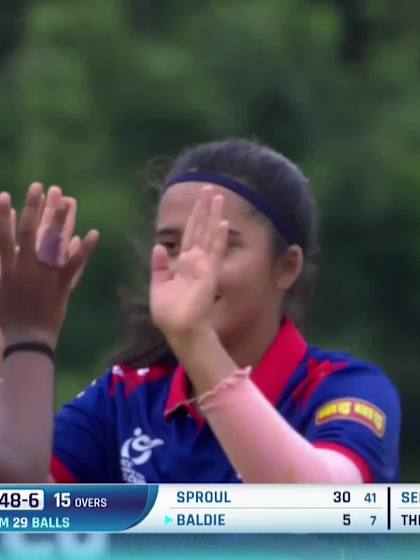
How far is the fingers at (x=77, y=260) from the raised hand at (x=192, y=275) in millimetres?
101

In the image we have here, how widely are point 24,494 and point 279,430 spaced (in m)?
0.28

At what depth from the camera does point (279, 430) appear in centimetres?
158

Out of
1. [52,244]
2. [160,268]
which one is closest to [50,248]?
[52,244]

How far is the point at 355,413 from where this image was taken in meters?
1.71

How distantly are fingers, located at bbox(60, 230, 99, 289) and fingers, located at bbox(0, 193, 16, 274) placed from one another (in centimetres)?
6

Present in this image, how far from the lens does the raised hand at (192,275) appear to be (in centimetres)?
158

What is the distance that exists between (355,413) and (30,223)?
1.16 ft

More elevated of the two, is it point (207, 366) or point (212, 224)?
point (212, 224)

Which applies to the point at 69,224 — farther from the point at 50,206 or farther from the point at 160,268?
the point at 160,268

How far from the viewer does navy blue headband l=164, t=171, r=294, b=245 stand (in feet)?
5.82

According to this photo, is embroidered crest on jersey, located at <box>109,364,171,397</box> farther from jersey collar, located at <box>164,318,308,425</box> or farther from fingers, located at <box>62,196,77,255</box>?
fingers, located at <box>62,196,77,255</box>

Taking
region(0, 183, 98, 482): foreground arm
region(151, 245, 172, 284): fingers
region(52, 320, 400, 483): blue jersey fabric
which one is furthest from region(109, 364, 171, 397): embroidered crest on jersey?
region(151, 245, 172, 284): fingers

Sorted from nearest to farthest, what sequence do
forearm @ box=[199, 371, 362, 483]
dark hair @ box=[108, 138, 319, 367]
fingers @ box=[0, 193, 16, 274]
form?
forearm @ box=[199, 371, 362, 483], fingers @ box=[0, 193, 16, 274], dark hair @ box=[108, 138, 319, 367]

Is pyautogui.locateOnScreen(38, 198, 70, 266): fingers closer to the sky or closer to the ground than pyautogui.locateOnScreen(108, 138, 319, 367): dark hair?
closer to the ground
